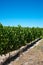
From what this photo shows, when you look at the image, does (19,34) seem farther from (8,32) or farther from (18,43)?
(8,32)

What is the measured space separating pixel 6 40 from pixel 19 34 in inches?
220

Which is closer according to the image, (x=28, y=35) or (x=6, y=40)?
(x=6, y=40)

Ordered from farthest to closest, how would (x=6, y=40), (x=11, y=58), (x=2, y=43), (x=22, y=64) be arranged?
(x=6, y=40), (x=2, y=43), (x=11, y=58), (x=22, y=64)

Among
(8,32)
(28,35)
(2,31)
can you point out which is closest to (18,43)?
(8,32)

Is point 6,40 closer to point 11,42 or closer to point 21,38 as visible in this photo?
point 11,42

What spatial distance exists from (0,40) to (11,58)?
6.80m

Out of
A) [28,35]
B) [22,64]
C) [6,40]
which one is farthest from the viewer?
[28,35]

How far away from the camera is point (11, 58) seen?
9.95 meters

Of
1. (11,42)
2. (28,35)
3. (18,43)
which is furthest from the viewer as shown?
(28,35)

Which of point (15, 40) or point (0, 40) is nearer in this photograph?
point (0, 40)

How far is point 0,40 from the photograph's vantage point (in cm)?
1661

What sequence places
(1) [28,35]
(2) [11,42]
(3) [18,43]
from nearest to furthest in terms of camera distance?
(2) [11,42], (3) [18,43], (1) [28,35]

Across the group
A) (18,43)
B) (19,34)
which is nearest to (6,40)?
(18,43)

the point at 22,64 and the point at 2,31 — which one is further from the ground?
the point at 2,31
